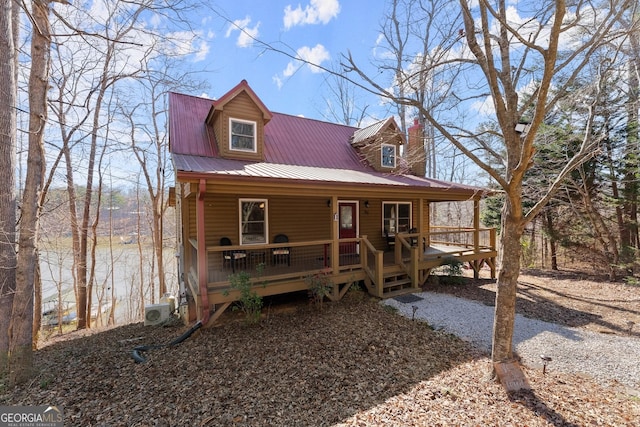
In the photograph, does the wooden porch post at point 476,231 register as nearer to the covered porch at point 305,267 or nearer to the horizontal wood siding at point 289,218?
the covered porch at point 305,267

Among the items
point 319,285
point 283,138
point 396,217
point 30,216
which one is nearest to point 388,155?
point 396,217

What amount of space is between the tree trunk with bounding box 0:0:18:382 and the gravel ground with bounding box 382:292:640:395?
788 cm

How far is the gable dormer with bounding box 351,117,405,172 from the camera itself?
10.6m

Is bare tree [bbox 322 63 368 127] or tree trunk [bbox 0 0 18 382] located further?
bare tree [bbox 322 63 368 127]

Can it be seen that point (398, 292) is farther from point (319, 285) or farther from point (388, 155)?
point (388, 155)

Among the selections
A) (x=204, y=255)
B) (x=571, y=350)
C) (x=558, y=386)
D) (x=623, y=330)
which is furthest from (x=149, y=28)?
(x=623, y=330)

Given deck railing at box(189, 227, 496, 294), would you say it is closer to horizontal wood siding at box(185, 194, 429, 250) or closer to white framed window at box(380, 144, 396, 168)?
horizontal wood siding at box(185, 194, 429, 250)

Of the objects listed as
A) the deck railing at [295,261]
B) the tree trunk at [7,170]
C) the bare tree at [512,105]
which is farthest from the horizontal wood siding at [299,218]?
the tree trunk at [7,170]

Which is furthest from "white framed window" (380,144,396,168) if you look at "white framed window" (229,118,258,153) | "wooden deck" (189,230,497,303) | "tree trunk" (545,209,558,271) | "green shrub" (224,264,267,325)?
"tree trunk" (545,209,558,271)

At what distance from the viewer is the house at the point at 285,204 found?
20.3ft

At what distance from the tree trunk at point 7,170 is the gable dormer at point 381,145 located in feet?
31.5

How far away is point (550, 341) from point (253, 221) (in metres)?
7.42

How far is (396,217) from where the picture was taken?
11.0 metres

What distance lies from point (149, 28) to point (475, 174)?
47.2ft
